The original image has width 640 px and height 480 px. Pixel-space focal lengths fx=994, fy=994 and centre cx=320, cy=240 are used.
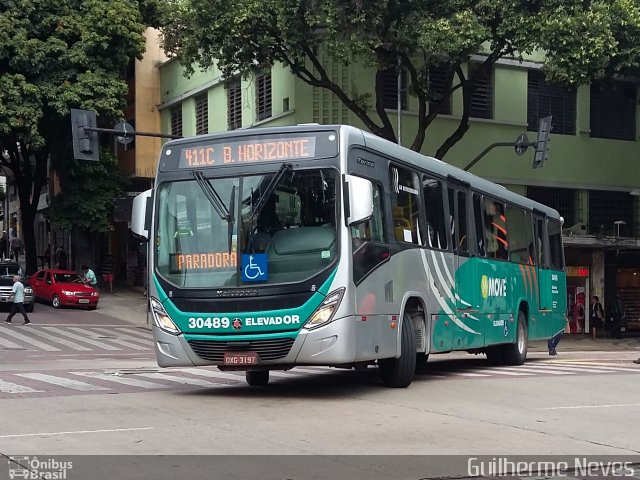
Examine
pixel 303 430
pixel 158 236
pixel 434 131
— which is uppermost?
pixel 434 131

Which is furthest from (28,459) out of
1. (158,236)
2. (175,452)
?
(158,236)

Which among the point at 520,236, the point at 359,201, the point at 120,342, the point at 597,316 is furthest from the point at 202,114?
the point at 359,201

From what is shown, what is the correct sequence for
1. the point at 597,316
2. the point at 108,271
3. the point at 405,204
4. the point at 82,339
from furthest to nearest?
the point at 108,271, the point at 597,316, the point at 82,339, the point at 405,204

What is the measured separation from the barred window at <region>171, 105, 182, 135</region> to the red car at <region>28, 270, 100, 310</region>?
8913 millimetres

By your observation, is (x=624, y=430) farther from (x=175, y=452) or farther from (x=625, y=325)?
(x=625, y=325)

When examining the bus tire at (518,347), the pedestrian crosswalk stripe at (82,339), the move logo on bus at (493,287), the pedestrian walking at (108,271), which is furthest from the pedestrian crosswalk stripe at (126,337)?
the pedestrian walking at (108,271)

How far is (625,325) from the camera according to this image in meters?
41.6

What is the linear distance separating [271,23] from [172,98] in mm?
19070

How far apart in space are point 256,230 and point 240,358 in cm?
166

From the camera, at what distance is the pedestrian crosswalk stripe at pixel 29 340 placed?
27906 mm

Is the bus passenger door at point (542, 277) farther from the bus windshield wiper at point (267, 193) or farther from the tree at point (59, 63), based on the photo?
the tree at point (59, 63)

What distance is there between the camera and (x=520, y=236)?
70.6ft

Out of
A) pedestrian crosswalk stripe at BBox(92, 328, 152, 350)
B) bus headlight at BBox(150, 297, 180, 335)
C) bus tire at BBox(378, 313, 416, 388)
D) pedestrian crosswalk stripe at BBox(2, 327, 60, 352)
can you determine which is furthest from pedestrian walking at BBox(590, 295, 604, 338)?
bus headlight at BBox(150, 297, 180, 335)

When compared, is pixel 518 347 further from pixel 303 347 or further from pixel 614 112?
pixel 614 112
